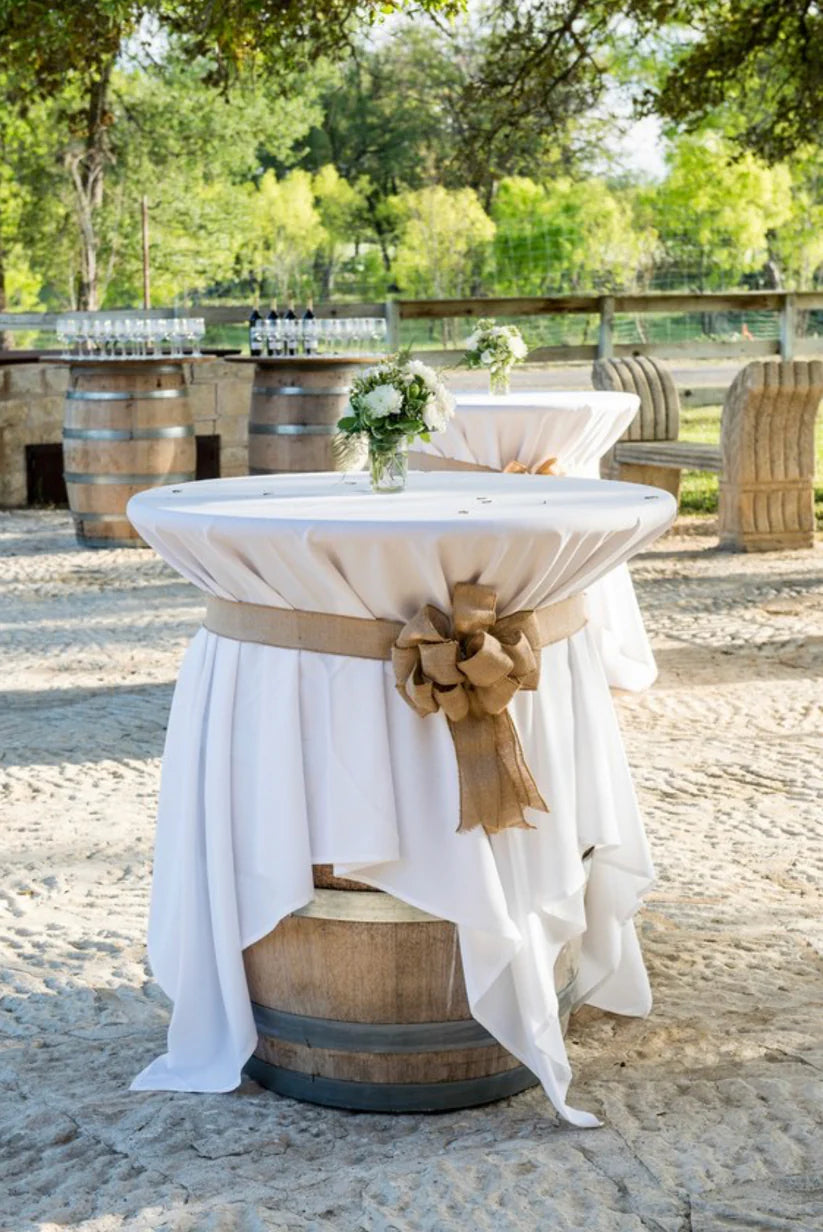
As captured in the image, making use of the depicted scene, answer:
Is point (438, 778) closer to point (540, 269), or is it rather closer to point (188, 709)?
point (188, 709)

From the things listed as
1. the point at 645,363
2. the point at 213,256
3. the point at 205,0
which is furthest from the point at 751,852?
the point at 213,256

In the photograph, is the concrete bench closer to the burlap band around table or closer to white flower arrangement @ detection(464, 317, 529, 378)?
white flower arrangement @ detection(464, 317, 529, 378)

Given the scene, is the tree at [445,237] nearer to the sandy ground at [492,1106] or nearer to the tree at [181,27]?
the tree at [181,27]

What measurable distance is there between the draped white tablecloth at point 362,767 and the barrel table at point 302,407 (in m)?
7.35

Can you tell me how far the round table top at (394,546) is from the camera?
2.57 meters

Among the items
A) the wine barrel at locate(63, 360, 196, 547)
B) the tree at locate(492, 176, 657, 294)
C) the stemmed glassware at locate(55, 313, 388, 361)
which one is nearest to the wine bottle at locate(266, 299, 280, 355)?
the stemmed glassware at locate(55, 313, 388, 361)

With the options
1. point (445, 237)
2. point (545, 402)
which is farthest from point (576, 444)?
point (445, 237)

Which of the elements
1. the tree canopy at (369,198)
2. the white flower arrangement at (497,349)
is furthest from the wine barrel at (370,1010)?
the tree canopy at (369,198)

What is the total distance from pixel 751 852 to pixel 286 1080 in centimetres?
192

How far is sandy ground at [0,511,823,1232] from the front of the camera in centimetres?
249

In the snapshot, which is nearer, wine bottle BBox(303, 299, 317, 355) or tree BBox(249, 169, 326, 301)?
wine bottle BBox(303, 299, 317, 355)

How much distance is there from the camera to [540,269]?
4856cm

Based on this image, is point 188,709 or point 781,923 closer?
point 188,709

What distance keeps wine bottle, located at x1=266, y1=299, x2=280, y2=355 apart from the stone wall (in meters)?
1.11
